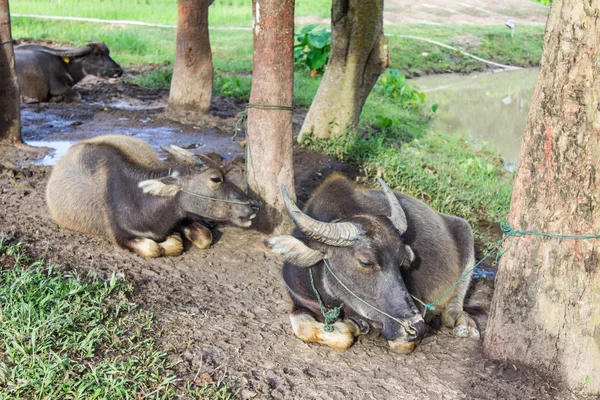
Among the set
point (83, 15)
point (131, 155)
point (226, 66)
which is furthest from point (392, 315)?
point (83, 15)

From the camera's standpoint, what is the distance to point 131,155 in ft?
18.2

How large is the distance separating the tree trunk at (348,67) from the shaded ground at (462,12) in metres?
15.1

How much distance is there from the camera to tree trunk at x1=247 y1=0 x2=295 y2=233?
5.30m

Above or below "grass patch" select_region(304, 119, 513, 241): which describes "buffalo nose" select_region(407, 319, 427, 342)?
above

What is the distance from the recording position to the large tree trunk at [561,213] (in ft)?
10.8

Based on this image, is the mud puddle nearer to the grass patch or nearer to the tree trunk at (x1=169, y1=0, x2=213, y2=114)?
the tree trunk at (x1=169, y1=0, x2=213, y2=114)

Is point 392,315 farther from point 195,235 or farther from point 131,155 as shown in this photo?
point 131,155

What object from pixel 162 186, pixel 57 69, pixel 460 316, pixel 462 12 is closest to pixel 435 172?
pixel 460 316

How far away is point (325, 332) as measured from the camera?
4023 mm

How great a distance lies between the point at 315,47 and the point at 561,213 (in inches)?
407

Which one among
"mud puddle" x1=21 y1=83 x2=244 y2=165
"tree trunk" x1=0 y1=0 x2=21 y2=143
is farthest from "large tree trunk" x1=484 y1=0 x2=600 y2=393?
"tree trunk" x1=0 y1=0 x2=21 y2=143

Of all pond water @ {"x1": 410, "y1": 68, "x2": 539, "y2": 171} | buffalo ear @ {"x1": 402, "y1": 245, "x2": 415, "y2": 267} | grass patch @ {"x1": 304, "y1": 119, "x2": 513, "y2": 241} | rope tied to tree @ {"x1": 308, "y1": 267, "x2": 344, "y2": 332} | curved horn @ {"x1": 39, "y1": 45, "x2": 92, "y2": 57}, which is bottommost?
pond water @ {"x1": 410, "y1": 68, "x2": 539, "y2": 171}

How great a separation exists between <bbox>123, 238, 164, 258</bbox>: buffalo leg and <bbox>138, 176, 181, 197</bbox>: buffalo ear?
1.25ft

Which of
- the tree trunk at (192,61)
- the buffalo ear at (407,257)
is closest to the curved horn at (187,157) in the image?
the buffalo ear at (407,257)
